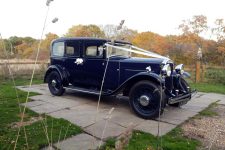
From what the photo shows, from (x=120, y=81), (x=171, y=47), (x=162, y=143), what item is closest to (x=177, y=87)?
(x=120, y=81)

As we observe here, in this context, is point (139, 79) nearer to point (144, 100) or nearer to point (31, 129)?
point (144, 100)

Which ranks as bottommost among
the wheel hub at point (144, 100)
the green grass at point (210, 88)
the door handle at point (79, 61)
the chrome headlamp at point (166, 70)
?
the green grass at point (210, 88)

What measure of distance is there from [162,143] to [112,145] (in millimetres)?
741

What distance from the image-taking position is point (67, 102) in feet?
19.2

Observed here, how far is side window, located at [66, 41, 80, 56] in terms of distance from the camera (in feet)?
20.6

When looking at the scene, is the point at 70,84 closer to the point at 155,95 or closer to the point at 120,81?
the point at 120,81

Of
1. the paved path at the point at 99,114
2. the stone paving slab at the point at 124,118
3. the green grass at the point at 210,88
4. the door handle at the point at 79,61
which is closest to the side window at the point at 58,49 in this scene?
the door handle at the point at 79,61

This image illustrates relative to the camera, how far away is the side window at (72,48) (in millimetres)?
6271

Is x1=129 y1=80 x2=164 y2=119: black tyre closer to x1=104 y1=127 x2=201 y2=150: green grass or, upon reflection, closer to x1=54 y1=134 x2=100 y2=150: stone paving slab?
x1=104 y1=127 x2=201 y2=150: green grass

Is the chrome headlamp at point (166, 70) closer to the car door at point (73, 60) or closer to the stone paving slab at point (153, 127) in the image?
the stone paving slab at point (153, 127)

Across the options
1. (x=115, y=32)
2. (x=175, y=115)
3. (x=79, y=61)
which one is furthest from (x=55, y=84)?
(x=175, y=115)

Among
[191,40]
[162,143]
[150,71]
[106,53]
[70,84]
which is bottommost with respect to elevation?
[162,143]

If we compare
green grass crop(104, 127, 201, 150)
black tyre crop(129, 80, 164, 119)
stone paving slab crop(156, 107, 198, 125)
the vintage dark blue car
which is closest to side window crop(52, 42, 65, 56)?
the vintage dark blue car

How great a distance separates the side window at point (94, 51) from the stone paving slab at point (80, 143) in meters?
2.58
